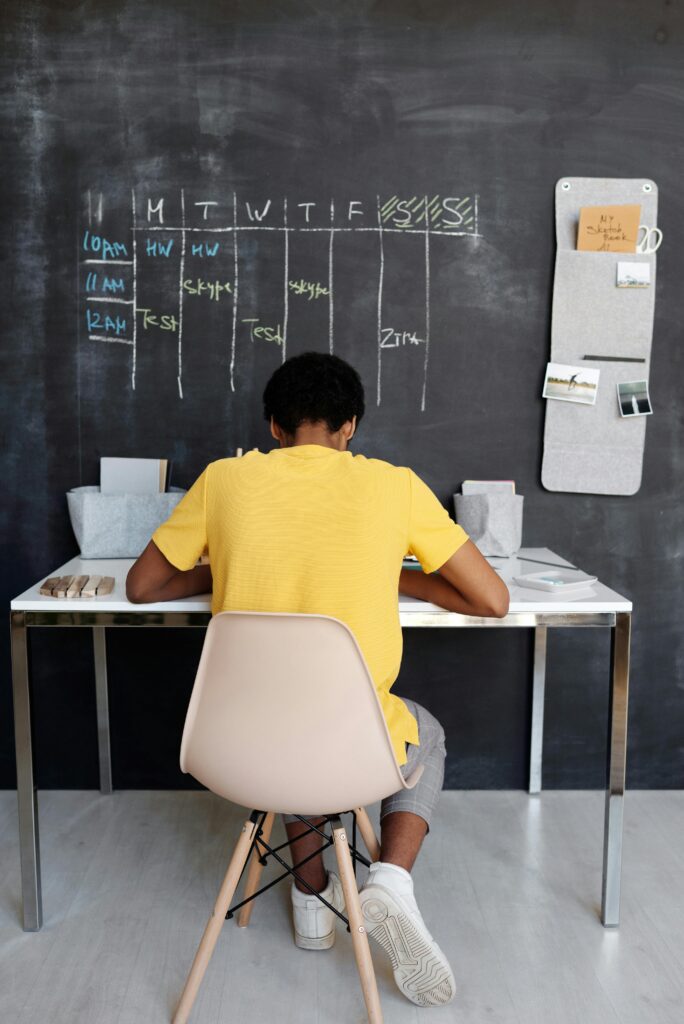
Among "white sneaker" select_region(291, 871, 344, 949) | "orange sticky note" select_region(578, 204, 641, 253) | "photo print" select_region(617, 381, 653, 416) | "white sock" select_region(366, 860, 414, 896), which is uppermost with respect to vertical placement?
"orange sticky note" select_region(578, 204, 641, 253)

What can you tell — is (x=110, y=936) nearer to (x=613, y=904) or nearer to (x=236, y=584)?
(x=236, y=584)

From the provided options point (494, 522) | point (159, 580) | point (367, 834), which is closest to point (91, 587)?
point (159, 580)

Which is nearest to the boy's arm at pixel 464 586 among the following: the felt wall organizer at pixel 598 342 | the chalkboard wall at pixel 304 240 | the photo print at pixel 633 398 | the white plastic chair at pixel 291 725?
the white plastic chair at pixel 291 725

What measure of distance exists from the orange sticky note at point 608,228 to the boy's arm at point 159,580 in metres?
1.45

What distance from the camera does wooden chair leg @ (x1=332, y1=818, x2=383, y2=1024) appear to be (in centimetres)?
160

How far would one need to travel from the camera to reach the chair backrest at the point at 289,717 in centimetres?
146

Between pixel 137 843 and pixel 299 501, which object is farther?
pixel 137 843

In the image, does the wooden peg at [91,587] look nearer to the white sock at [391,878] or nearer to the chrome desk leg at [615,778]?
the white sock at [391,878]

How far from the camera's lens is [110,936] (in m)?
1.98

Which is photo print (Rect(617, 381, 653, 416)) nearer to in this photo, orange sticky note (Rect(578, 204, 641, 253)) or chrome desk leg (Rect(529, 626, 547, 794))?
orange sticky note (Rect(578, 204, 641, 253))

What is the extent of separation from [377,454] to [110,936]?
1412 millimetres

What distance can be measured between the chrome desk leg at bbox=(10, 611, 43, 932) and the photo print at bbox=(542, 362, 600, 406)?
1556 mm

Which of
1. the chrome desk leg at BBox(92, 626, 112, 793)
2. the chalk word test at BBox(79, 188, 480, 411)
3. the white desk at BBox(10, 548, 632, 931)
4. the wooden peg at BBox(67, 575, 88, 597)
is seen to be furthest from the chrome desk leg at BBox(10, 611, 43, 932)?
the chalk word test at BBox(79, 188, 480, 411)

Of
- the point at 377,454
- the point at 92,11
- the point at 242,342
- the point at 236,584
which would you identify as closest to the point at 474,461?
the point at 377,454
